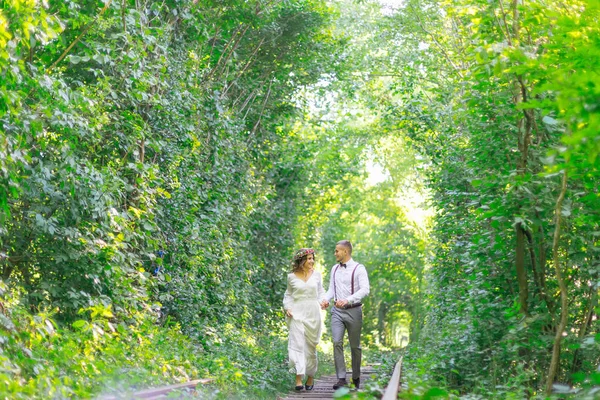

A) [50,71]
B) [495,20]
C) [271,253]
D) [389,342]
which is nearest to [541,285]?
[495,20]

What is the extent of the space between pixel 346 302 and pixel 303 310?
886 millimetres

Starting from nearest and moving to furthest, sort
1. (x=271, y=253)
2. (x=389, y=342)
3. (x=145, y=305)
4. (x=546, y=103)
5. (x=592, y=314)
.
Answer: (x=546, y=103)
(x=592, y=314)
(x=145, y=305)
(x=271, y=253)
(x=389, y=342)

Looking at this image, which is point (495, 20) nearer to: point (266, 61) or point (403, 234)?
point (266, 61)

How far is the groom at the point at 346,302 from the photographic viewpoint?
11.4 m

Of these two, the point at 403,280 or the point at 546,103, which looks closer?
the point at 546,103

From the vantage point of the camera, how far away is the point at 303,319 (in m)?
11.9

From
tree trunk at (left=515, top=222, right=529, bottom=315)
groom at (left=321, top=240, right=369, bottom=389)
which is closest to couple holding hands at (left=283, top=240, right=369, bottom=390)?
groom at (left=321, top=240, right=369, bottom=389)

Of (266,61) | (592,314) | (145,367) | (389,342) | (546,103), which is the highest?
(266,61)

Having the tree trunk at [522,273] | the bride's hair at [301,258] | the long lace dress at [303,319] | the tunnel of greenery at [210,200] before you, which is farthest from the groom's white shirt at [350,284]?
the tree trunk at [522,273]

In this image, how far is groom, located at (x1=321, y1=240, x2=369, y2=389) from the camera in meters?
11.4

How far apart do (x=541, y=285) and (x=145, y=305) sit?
5.52 meters

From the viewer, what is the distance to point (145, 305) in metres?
11.4

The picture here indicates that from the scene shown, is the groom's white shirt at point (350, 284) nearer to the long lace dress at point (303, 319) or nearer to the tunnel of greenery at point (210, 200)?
the long lace dress at point (303, 319)

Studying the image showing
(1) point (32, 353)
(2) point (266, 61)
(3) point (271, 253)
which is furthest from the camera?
(3) point (271, 253)
